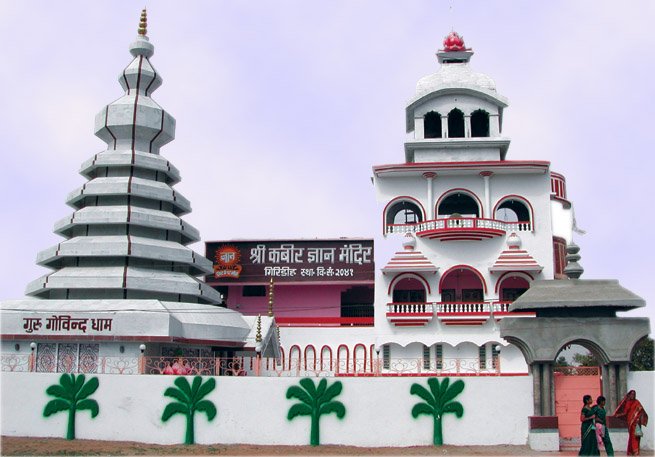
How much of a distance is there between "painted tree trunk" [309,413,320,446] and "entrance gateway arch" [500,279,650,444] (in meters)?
5.32

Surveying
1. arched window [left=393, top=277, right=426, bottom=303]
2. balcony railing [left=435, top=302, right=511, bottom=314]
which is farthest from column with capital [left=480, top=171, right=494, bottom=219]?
arched window [left=393, top=277, right=426, bottom=303]

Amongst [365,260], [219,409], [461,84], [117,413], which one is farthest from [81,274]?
[461,84]

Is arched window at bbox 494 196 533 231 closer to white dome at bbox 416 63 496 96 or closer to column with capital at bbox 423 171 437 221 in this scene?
column with capital at bbox 423 171 437 221

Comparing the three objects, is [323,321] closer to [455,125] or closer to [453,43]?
[455,125]

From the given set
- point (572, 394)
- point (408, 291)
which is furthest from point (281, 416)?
point (408, 291)

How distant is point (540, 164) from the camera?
31.7 meters

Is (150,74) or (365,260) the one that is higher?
(150,74)

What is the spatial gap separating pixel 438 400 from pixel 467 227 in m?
13.8

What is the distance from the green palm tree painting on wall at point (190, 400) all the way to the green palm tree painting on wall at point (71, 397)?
2070 millimetres

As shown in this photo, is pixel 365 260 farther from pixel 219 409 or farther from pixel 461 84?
pixel 219 409

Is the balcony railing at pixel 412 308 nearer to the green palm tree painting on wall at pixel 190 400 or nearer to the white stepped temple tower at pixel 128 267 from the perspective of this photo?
the white stepped temple tower at pixel 128 267

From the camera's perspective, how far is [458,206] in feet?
112

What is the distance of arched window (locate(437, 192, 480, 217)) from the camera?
33.5 m

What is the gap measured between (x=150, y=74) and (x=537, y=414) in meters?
17.7
